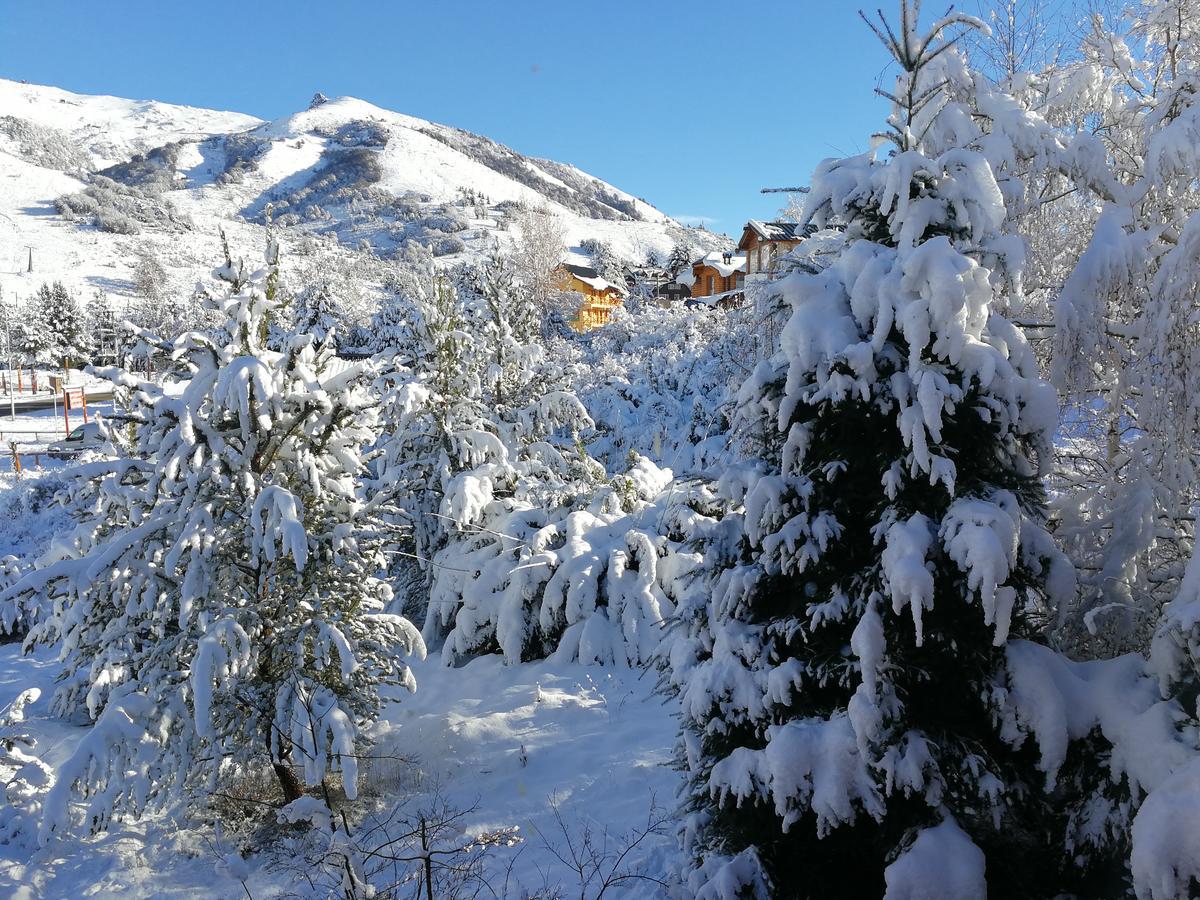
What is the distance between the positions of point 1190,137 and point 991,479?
6.94 ft

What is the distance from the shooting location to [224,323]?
18.7 ft

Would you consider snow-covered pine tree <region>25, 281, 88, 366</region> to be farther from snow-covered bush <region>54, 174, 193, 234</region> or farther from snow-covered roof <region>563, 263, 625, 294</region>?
snow-covered bush <region>54, 174, 193, 234</region>

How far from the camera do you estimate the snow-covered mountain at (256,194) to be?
82.4 m

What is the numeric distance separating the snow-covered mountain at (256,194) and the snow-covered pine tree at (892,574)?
6619cm

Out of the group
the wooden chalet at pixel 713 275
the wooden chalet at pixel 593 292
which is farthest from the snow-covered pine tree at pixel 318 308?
the wooden chalet at pixel 713 275

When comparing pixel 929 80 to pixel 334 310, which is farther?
pixel 334 310

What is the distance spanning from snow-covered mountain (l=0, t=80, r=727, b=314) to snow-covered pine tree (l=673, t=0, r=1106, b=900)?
6619 cm

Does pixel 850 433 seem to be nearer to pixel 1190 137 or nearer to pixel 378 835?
pixel 1190 137

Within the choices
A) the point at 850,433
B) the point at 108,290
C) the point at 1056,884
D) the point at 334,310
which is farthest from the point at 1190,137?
the point at 108,290

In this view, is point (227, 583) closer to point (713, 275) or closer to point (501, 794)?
point (501, 794)

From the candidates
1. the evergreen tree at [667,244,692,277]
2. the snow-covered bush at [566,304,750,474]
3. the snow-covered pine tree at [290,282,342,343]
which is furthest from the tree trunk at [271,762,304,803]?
the evergreen tree at [667,244,692,277]

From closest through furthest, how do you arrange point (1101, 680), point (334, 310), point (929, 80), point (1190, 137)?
1. point (1101, 680)
2. point (1190, 137)
3. point (929, 80)
4. point (334, 310)

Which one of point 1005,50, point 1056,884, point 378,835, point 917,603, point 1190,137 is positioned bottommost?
point 378,835

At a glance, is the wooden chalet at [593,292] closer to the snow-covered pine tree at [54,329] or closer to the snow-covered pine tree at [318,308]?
the snow-covered pine tree at [318,308]
